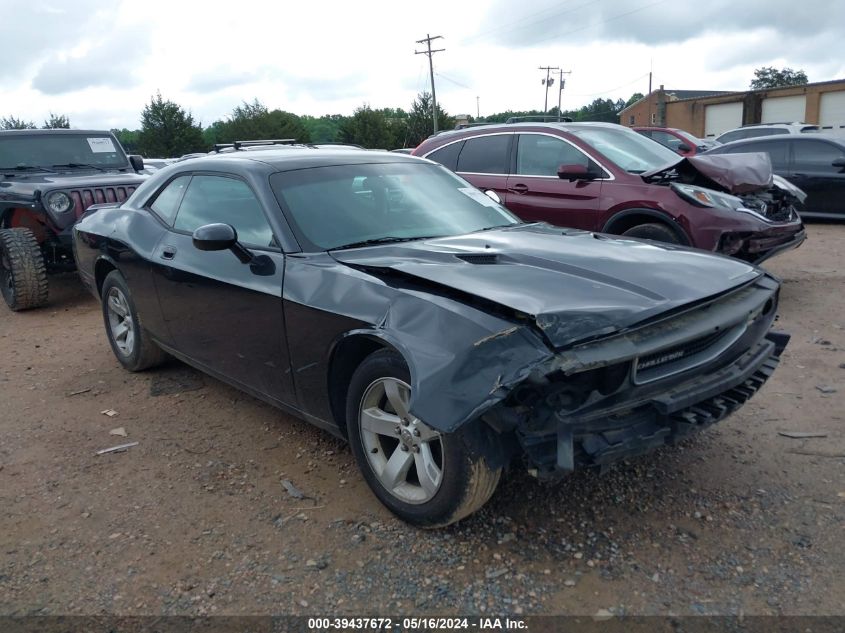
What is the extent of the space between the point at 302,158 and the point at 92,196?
15.3 feet

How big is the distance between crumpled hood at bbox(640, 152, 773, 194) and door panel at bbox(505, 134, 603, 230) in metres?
0.57

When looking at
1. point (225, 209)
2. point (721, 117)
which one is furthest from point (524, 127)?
point (721, 117)

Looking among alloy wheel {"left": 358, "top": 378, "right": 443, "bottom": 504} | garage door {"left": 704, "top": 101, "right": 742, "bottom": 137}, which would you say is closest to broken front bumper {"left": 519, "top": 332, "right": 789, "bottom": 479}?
alloy wheel {"left": 358, "top": 378, "right": 443, "bottom": 504}

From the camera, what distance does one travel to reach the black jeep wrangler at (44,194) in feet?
24.2

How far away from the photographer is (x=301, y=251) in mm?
3400

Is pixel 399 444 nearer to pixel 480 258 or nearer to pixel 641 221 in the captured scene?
pixel 480 258

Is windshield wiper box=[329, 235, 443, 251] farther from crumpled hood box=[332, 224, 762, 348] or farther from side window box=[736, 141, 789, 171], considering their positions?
side window box=[736, 141, 789, 171]

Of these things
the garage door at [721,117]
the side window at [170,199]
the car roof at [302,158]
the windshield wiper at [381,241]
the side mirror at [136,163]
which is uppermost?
the car roof at [302,158]

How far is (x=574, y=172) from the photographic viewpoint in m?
6.50

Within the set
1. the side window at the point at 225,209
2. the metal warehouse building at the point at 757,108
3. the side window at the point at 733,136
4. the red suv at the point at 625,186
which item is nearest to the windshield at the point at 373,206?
the side window at the point at 225,209

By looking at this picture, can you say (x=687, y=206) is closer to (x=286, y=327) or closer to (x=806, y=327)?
(x=806, y=327)

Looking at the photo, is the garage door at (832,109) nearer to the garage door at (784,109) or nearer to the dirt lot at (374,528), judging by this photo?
the garage door at (784,109)

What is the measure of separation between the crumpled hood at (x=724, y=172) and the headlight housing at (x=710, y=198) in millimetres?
216

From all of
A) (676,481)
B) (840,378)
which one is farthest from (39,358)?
(840,378)
